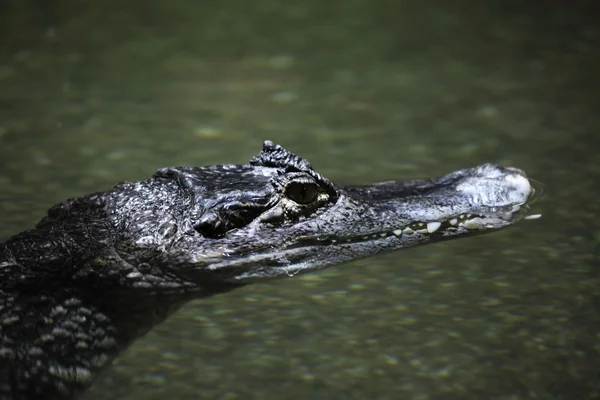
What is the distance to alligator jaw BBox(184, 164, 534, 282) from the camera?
3420 mm

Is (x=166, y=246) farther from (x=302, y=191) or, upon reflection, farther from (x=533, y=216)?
(x=533, y=216)

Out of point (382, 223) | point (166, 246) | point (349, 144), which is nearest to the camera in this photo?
point (166, 246)

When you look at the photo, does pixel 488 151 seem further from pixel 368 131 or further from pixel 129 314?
pixel 129 314

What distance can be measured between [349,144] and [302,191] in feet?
7.87

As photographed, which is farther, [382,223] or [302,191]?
[382,223]

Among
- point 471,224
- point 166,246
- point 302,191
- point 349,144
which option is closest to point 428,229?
point 471,224

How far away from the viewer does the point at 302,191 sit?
3518 millimetres

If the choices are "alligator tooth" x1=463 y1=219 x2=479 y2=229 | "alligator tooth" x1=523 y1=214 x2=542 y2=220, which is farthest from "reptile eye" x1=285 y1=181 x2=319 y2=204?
"alligator tooth" x1=523 y1=214 x2=542 y2=220

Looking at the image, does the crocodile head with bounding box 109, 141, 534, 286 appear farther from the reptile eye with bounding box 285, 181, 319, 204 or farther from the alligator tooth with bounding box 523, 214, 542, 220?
the alligator tooth with bounding box 523, 214, 542, 220

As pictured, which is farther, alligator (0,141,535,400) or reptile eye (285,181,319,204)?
reptile eye (285,181,319,204)

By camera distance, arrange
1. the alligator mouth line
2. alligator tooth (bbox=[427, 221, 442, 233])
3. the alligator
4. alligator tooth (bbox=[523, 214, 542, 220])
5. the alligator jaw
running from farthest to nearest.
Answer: alligator tooth (bbox=[523, 214, 542, 220]) → alligator tooth (bbox=[427, 221, 442, 233]) → the alligator mouth line → the alligator jaw → the alligator

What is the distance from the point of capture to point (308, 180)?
11.6 feet

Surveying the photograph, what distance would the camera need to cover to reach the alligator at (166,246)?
3100mm

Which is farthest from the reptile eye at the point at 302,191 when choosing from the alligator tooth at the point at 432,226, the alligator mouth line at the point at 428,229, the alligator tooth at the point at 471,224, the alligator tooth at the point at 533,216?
the alligator tooth at the point at 533,216
